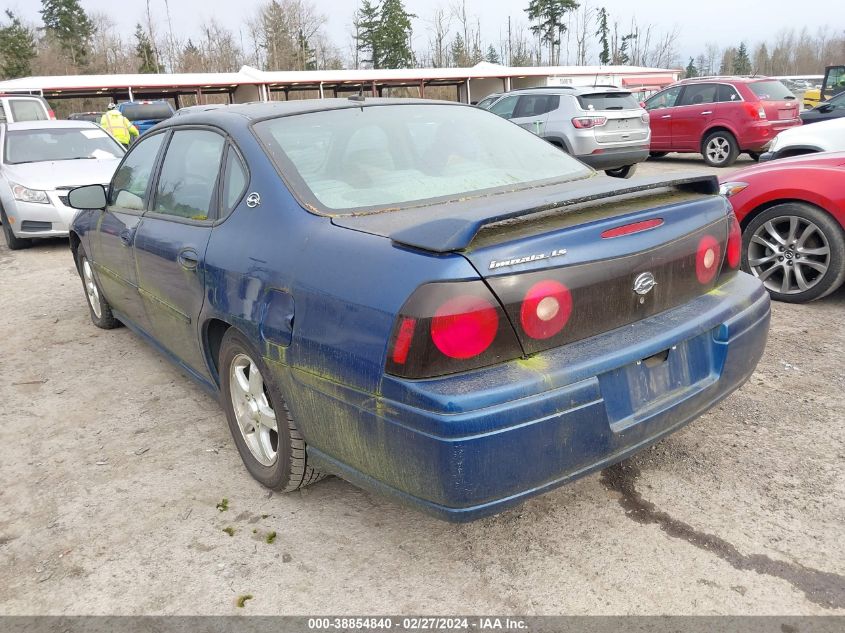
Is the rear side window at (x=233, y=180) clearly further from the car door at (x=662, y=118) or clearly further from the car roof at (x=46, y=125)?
the car door at (x=662, y=118)

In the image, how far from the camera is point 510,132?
11.2 feet

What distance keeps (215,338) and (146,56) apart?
75.4m

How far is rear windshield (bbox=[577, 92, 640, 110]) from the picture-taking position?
36.9ft

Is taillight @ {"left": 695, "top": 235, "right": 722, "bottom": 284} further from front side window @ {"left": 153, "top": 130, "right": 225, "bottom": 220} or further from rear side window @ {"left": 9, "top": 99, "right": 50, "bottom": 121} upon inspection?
rear side window @ {"left": 9, "top": 99, "right": 50, "bottom": 121}

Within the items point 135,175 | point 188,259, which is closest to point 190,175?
point 188,259

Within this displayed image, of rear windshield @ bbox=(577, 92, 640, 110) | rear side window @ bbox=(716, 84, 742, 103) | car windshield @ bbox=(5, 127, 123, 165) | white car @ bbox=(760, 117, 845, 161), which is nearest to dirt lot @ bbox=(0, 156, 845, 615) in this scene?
white car @ bbox=(760, 117, 845, 161)

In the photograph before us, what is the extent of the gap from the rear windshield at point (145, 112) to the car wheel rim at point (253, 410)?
19.5 m

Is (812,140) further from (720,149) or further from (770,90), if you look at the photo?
(770,90)

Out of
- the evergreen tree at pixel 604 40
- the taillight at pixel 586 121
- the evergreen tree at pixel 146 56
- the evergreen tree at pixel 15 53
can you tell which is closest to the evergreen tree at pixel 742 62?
the evergreen tree at pixel 604 40

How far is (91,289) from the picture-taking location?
5207 millimetres

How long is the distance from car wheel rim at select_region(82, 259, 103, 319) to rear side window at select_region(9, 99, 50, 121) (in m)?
11.2

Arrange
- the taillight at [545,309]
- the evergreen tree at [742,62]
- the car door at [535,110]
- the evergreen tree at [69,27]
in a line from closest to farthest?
the taillight at [545,309]
the car door at [535,110]
the evergreen tree at [69,27]
the evergreen tree at [742,62]

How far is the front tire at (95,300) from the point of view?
5.03 metres

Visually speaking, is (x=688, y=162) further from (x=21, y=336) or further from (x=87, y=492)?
(x=87, y=492)
